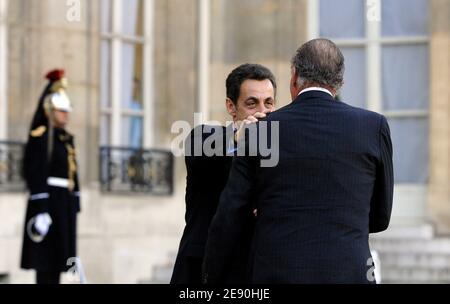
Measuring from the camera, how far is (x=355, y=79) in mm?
14367

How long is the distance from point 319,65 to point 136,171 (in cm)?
945

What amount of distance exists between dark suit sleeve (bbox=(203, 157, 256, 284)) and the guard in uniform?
20.3 ft

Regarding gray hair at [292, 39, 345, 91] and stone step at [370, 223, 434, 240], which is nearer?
gray hair at [292, 39, 345, 91]

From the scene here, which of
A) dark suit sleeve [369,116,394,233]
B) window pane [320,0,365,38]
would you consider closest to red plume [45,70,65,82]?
window pane [320,0,365,38]

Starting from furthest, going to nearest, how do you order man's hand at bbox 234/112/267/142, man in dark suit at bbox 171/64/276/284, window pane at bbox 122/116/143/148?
window pane at bbox 122/116/143/148 → man in dark suit at bbox 171/64/276/284 → man's hand at bbox 234/112/267/142

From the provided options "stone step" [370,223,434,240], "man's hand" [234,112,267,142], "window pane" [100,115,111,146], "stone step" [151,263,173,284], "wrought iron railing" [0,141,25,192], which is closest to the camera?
"man's hand" [234,112,267,142]

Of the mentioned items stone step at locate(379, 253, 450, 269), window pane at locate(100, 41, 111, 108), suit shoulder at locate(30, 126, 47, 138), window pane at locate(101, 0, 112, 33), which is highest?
window pane at locate(101, 0, 112, 33)

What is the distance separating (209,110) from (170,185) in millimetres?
1202

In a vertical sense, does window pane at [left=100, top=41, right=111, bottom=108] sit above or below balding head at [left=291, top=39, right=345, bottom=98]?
above

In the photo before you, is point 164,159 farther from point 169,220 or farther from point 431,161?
point 431,161

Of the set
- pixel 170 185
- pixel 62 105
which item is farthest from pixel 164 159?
pixel 62 105

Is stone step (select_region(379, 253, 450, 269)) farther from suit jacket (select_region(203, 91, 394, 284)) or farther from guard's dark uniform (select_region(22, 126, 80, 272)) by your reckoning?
suit jacket (select_region(203, 91, 394, 284))

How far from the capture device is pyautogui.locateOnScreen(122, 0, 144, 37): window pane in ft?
46.1

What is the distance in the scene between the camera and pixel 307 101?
→ 4.48m
